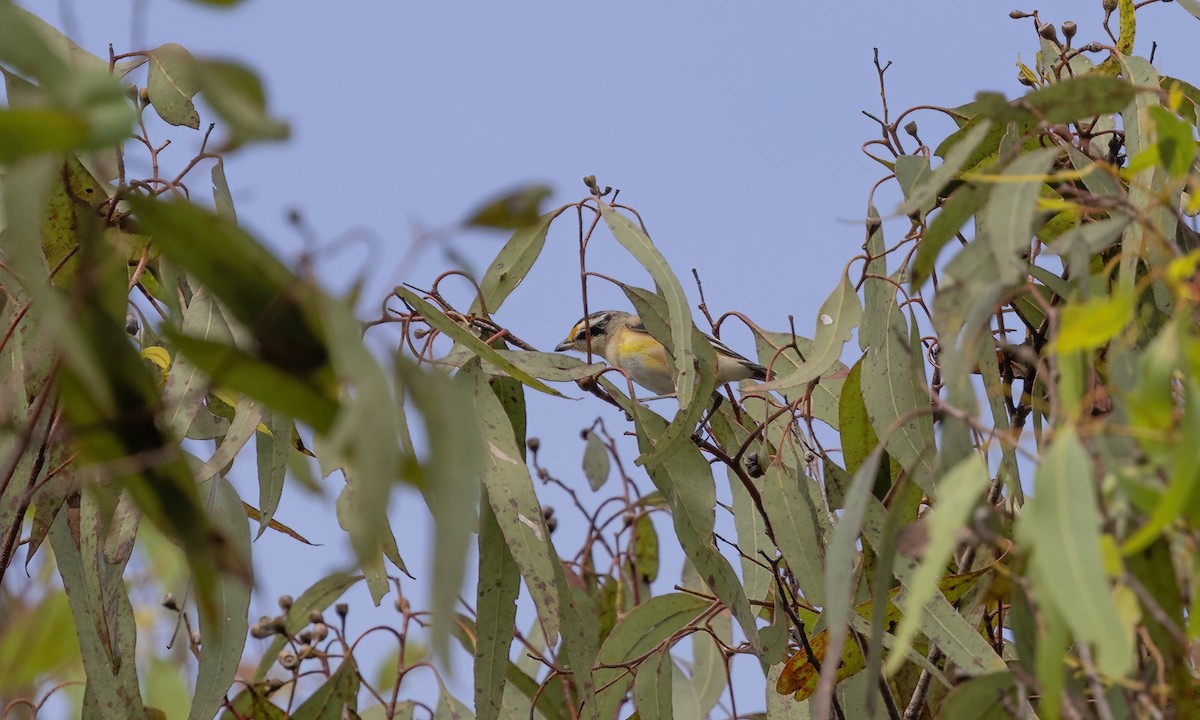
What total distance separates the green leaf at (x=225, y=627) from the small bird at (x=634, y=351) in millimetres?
3256

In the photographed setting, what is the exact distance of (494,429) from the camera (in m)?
2.58

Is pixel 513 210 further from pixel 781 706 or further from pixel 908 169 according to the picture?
pixel 781 706

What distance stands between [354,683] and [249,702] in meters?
0.38

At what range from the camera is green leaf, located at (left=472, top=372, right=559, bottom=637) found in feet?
7.66

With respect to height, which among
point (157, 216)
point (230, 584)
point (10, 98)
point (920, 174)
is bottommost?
point (157, 216)

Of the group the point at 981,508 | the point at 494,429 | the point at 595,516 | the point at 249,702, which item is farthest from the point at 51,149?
the point at 595,516

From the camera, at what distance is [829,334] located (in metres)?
2.69

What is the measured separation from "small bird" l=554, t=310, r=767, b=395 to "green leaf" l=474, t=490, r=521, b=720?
3.27m

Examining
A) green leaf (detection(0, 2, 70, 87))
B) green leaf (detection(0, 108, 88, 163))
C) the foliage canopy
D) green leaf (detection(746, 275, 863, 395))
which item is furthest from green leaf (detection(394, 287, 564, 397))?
green leaf (detection(0, 108, 88, 163))

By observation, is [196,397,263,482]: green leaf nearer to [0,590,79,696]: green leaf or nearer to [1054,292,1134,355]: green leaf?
[0,590,79,696]: green leaf

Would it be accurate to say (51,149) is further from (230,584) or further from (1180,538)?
(230,584)

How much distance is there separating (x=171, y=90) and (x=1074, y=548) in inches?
86.9

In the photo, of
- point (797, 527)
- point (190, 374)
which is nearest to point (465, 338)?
point (190, 374)

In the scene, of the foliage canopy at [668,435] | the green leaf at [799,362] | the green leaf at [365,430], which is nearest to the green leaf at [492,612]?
the foliage canopy at [668,435]
